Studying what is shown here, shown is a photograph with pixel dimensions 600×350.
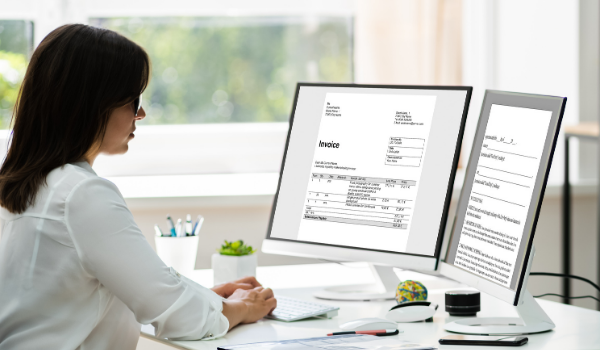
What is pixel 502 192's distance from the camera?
3.77ft

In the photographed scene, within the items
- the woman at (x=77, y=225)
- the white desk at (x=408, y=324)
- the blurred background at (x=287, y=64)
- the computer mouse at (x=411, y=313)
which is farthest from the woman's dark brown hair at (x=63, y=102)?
the blurred background at (x=287, y=64)

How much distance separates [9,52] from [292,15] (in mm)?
993

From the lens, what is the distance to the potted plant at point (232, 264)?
151 cm

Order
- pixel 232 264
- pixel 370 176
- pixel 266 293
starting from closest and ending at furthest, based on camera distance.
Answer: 1. pixel 266 293
2. pixel 370 176
3. pixel 232 264

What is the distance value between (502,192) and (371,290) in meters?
0.43

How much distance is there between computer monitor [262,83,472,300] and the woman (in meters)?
0.36

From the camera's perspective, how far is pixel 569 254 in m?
2.29

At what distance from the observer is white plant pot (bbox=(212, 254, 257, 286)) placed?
1.51 meters

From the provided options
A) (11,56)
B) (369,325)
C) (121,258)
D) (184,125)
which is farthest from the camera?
(184,125)

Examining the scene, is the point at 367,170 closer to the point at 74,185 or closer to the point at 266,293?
the point at 266,293

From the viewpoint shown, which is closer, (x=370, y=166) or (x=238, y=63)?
(x=370, y=166)

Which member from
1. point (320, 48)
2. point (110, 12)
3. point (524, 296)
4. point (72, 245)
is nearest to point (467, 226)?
point (524, 296)

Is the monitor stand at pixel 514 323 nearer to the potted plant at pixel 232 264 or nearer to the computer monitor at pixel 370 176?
the computer monitor at pixel 370 176

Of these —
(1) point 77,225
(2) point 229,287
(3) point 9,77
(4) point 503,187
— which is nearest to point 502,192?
(4) point 503,187
